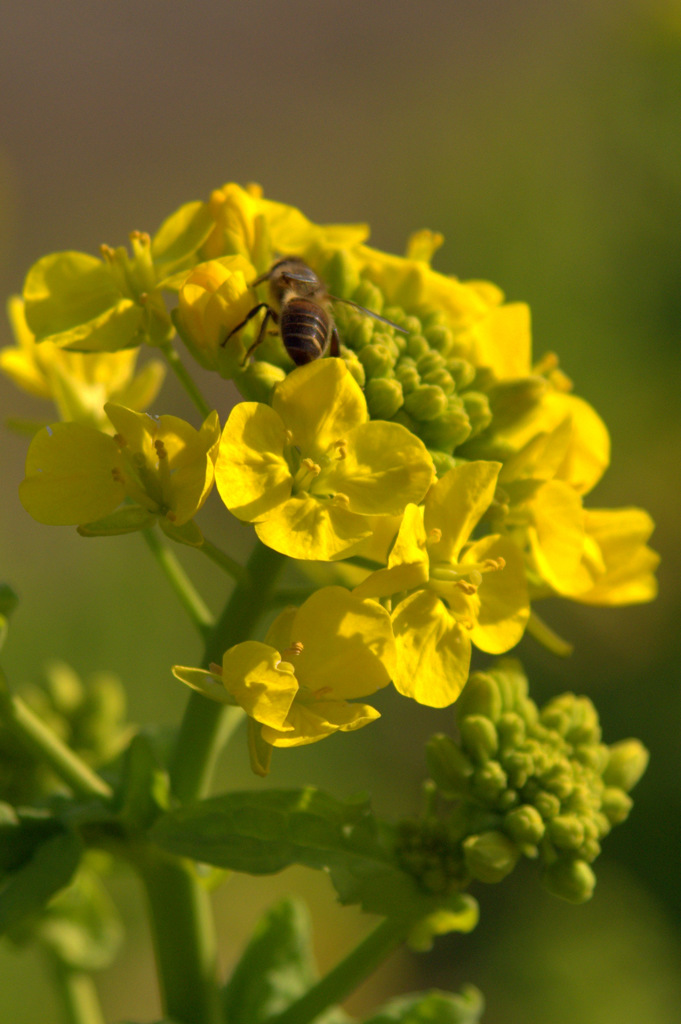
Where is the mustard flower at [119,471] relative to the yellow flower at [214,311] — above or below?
below

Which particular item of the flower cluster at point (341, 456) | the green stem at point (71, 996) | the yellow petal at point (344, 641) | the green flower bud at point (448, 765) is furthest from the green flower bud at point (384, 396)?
the green stem at point (71, 996)

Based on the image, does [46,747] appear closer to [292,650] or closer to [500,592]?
[292,650]

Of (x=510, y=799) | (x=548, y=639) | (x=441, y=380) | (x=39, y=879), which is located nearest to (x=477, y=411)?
(x=441, y=380)

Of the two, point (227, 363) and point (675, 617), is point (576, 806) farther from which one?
point (675, 617)

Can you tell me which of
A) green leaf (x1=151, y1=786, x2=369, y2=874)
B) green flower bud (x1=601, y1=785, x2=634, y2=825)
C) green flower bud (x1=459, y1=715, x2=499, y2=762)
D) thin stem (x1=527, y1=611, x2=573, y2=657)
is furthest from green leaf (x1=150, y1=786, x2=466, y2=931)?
thin stem (x1=527, y1=611, x2=573, y2=657)

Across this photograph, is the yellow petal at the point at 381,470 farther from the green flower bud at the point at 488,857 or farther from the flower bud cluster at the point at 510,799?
the green flower bud at the point at 488,857

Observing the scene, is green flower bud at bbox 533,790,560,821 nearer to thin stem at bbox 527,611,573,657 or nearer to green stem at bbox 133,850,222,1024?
thin stem at bbox 527,611,573,657
